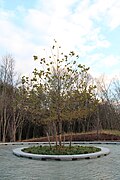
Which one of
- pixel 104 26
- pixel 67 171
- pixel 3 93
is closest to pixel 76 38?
pixel 104 26

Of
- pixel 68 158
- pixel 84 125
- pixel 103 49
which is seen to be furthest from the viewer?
pixel 84 125

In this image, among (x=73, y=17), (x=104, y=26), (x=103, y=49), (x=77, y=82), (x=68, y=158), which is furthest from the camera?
(x=103, y=49)

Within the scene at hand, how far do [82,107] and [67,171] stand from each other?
152 inches

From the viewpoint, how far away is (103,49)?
12125 millimetres

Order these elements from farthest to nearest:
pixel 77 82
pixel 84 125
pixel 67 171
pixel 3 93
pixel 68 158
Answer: pixel 84 125, pixel 3 93, pixel 77 82, pixel 68 158, pixel 67 171

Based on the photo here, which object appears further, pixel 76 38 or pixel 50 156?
pixel 76 38

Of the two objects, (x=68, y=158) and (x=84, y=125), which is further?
(x=84, y=125)

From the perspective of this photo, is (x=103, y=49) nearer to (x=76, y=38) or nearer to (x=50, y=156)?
(x=76, y=38)

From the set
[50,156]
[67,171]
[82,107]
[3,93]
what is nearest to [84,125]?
[3,93]

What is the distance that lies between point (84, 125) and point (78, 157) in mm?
16260

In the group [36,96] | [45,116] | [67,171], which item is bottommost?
[67,171]

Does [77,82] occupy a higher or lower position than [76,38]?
lower

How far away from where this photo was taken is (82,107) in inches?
376

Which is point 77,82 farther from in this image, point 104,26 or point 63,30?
point 104,26
